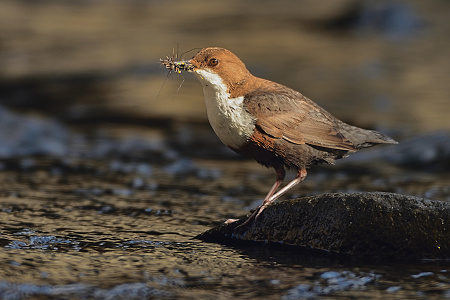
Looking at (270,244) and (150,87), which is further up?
(150,87)

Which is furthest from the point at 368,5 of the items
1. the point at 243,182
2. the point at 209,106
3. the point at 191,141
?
the point at 209,106

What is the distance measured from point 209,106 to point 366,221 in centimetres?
108

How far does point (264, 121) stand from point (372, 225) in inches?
33.5

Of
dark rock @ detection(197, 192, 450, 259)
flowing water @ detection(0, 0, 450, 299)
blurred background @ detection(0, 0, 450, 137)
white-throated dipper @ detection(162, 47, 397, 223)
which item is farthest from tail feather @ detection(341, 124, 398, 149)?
blurred background @ detection(0, 0, 450, 137)

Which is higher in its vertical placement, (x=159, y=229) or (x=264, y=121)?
(x=264, y=121)

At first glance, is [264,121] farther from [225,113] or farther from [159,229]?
[159,229]

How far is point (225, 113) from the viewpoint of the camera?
4203mm

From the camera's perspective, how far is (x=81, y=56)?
13.2 metres

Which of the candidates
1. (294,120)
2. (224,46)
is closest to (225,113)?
(294,120)

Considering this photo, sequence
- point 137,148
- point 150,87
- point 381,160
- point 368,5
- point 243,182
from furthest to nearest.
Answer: point 368,5 < point 150,87 < point 137,148 < point 381,160 < point 243,182

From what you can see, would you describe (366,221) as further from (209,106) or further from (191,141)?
(191,141)

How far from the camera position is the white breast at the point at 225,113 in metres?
4.20

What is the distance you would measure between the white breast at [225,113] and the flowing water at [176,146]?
2.06 feet

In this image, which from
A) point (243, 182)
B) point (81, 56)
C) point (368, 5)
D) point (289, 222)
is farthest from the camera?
point (368, 5)
